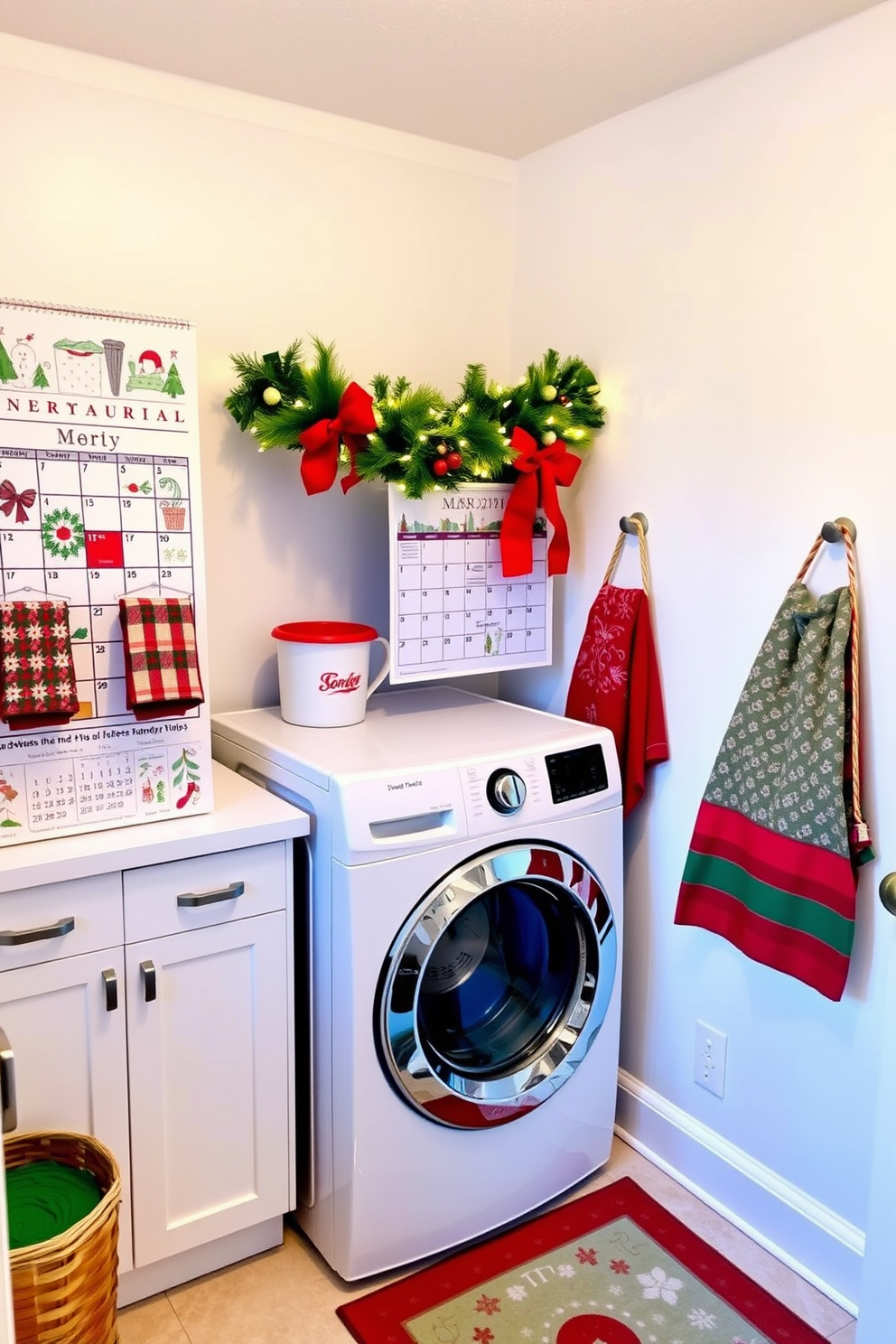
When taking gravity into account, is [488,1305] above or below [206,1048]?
below

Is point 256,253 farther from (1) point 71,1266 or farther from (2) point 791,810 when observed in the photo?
(1) point 71,1266

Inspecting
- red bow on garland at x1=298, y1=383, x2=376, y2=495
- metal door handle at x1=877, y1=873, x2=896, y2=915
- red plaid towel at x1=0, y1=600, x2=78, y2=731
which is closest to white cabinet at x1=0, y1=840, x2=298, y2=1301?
red plaid towel at x1=0, y1=600, x2=78, y2=731

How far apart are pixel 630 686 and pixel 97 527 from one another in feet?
3.64

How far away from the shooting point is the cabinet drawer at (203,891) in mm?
1679

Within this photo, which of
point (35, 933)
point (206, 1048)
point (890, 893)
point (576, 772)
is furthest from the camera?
point (576, 772)

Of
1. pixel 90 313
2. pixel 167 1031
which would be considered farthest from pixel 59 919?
pixel 90 313

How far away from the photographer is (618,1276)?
189 centimetres

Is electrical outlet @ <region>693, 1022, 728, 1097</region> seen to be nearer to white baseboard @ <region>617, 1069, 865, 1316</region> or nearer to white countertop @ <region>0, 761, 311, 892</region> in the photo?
white baseboard @ <region>617, 1069, 865, 1316</region>

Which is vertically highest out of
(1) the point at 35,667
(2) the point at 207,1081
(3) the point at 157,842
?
(1) the point at 35,667

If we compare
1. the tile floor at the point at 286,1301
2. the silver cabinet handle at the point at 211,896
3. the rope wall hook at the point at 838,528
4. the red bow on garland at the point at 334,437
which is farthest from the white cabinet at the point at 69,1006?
the rope wall hook at the point at 838,528

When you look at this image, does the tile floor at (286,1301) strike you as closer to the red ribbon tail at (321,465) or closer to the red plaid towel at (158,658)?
the red plaid towel at (158,658)

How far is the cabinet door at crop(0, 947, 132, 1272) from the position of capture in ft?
5.20

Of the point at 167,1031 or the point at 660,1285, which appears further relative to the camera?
the point at 660,1285

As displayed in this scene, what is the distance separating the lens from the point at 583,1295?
6.05ft
